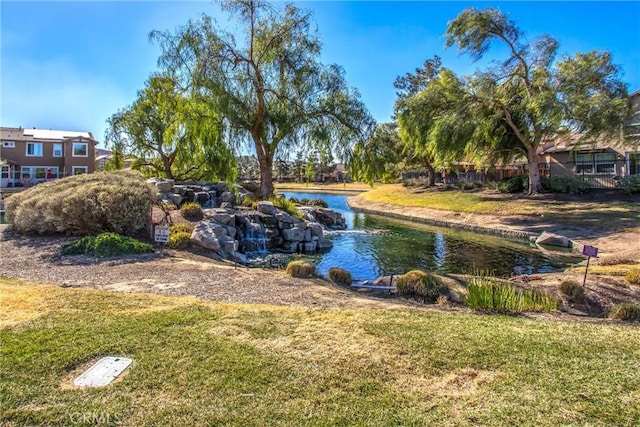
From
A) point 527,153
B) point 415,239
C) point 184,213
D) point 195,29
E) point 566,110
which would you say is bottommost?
point 415,239

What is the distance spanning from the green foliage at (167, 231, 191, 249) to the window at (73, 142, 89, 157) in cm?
3108

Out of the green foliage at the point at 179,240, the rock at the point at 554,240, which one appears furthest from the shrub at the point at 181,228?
the rock at the point at 554,240

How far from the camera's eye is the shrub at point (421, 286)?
25.0 ft

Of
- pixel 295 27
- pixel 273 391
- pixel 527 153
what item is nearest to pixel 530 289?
pixel 273 391

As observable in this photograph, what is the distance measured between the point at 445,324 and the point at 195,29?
17808 mm

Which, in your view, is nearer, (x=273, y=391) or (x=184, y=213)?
(x=273, y=391)

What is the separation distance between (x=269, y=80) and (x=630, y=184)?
2128cm

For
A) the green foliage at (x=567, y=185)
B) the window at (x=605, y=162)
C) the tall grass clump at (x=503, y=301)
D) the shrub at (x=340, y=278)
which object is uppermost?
the window at (x=605, y=162)

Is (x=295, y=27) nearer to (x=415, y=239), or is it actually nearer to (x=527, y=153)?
(x=415, y=239)

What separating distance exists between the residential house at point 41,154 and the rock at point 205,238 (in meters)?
28.9

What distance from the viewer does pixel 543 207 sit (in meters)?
22.0

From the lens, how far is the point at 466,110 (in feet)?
77.5

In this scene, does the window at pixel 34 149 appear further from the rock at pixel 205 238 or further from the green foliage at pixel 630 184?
the green foliage at pixel 630 184

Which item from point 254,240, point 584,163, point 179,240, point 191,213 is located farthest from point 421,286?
point 584,163
